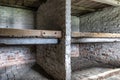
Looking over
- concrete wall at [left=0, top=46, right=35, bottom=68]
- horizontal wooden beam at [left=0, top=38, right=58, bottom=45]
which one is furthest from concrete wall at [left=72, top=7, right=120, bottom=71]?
concrete wall at [left=0, top=46, right=35, bottom=68]

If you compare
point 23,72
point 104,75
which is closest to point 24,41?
point 23,72

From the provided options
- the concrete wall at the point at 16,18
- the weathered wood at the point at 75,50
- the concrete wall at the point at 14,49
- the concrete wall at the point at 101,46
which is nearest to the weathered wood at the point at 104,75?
the concrete wall at the point at 101,46

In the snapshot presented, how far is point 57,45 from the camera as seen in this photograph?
3.20 metres

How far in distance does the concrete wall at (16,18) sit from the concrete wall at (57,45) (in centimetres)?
90

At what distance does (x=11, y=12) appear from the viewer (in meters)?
4.50

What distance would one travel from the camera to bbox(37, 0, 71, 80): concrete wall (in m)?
2.89

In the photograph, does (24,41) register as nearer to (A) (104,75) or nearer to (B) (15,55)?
(B) (15,55)

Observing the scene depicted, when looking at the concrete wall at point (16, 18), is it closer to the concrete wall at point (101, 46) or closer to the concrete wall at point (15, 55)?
the concrete wall at point (15, 55)

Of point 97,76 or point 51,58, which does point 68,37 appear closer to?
point 51,58

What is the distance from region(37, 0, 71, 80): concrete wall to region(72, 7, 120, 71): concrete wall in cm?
102

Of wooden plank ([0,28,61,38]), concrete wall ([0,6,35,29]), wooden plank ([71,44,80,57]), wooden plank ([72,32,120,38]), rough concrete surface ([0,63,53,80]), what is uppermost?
concrete wall ([0,6,35,29])

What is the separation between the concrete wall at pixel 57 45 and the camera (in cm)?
289

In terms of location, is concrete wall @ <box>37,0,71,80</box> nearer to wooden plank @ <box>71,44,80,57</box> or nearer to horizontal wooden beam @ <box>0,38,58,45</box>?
horizontal wooden beam @ <box>0,38,58,45</box>

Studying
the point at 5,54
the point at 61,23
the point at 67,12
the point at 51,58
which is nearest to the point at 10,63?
the point at 5,54
